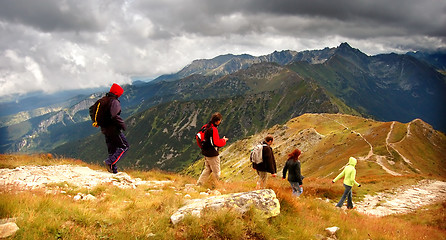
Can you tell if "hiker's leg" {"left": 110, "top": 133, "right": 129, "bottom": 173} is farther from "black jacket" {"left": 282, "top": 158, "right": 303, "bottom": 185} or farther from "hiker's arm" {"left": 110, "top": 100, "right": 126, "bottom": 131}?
"black jacket" {"left": 282, "top": 158, "right": 303, "bottom": 185}

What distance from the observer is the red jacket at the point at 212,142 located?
424 inches

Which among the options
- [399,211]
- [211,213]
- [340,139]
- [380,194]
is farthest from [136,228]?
[340,139]

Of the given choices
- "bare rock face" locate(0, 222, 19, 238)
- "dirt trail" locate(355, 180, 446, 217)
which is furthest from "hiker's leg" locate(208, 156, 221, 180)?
"dirt trail" locate(355, 180, 446, 217)

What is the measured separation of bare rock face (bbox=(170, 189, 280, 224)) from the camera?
6.08 m

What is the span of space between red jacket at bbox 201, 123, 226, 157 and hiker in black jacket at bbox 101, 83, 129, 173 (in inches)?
144

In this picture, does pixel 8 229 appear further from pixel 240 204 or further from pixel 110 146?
pixel 110 146

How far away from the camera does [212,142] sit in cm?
1078

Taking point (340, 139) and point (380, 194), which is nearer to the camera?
point (380, 194)

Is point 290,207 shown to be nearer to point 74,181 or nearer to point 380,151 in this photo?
point 74,181

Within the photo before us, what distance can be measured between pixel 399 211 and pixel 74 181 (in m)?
20.5

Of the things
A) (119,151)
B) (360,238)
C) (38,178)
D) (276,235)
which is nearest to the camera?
(276,235)

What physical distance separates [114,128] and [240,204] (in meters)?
6.80

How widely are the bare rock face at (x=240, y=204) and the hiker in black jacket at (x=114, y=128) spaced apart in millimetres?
5270

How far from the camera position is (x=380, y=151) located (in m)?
47.3
